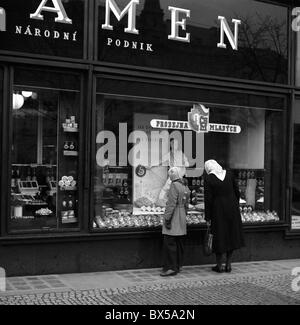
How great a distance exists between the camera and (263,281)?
799cm

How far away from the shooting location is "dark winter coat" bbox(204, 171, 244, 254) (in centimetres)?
838

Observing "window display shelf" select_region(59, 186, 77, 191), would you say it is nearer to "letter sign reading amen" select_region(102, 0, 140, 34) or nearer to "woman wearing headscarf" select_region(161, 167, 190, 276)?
"woman wearing headscarf" select_region(161, 167, 190, 276)

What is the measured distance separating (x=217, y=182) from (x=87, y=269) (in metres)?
2.38

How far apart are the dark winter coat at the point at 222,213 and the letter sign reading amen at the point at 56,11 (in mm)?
3220

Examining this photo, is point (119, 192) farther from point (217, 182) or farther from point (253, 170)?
point (253, 170)

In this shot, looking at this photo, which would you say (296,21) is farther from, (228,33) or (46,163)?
(46,163)

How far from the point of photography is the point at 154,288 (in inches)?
289

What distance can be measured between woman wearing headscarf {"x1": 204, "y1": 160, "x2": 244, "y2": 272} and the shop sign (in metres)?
1.07

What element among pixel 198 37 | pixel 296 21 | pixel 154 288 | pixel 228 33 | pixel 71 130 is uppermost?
pixel 296 21

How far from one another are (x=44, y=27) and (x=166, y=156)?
3.01 metres

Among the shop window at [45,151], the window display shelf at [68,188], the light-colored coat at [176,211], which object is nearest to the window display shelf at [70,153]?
the shop window at [45,151]

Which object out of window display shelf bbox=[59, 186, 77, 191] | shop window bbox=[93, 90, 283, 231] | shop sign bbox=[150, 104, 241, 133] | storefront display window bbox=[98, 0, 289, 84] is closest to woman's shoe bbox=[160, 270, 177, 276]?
shop window bbox=[93, 90, 283, 231]

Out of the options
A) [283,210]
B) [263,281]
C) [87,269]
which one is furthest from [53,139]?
[283,210]

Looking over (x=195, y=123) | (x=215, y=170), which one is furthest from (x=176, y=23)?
(x=215, y=170)
